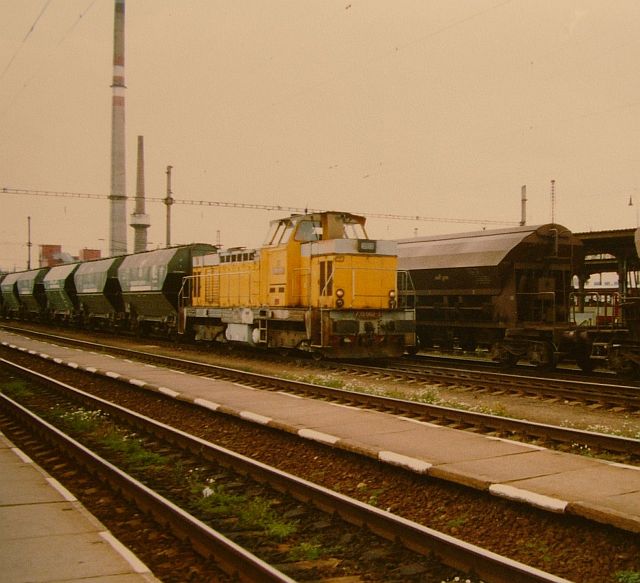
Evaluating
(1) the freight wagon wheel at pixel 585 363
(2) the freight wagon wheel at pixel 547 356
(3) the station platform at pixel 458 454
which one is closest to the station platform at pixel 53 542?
(3) the station platform at pixel 458 454

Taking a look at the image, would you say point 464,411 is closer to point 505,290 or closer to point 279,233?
point 505,290

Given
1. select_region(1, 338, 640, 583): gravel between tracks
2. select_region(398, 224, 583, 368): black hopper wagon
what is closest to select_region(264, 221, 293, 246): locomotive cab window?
select_region(398, 224, 583, 368): black hopper wagon

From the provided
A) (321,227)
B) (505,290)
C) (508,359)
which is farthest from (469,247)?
(321,227)

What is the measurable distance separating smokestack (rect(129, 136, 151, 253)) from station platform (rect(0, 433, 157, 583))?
47.4 m

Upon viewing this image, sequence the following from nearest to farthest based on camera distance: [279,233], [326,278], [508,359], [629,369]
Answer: [629,369] < [326,278] < [508,359] < [279,233]

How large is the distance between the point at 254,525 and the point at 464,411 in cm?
479

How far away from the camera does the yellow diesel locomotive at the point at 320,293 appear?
17.2 meters

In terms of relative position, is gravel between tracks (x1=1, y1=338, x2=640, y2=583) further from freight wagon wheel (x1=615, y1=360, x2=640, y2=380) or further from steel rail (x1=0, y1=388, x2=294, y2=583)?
freight wagon wheel (x1=615, y1=360, x2=640, y2=380)

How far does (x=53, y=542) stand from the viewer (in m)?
5.32

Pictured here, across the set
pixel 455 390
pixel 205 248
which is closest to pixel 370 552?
pixel 455 390

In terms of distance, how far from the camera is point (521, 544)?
5.55 m

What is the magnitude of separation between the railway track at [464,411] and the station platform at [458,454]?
24.8 inches

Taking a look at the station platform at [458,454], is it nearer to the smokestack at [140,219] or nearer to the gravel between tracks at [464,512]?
the gravel between tracks at [464,512]

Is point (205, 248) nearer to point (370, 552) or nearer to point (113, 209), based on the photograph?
point (370, 552)
